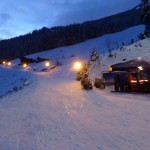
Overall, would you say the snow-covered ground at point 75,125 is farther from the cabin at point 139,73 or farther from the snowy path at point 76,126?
the cabin at point 139,73

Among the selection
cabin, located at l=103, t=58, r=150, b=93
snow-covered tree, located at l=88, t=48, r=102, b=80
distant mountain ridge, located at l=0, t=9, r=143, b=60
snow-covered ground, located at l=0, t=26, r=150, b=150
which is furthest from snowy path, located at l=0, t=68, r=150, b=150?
distant mountain ridge, located at l=0, t=9, r=143, b=60

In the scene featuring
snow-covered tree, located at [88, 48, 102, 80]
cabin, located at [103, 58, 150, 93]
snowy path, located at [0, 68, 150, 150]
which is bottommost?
snowy path, located at [0, 68, 150, 150]

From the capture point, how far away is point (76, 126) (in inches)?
538

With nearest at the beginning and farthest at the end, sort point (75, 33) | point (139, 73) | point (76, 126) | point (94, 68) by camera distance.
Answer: point (76, 126)
point (139, 73)
point (94, 68)
point (75, 33)

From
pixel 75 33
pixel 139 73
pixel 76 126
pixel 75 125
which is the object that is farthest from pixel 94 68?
pixel 75 33

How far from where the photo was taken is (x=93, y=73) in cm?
4194

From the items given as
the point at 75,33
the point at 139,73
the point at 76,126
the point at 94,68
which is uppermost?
the point at 75,33

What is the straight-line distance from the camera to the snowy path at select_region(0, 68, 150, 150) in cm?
1141

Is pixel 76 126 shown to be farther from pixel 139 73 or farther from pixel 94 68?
pixel 94 68

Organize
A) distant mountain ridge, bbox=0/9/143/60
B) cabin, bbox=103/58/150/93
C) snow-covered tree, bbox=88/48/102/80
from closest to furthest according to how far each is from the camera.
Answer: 1. cabin, bbox=103/58/150/93
2. snow-covered tree, bbox=88/48/102/80
3. distant mountain ridge, bbox=0/9/143/60

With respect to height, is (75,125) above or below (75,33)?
below

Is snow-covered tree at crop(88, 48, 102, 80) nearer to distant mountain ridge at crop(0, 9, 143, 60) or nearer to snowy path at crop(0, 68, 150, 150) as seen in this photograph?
snowy path at crop(0, 68, 150, 150)

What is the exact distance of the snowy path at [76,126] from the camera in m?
11.4

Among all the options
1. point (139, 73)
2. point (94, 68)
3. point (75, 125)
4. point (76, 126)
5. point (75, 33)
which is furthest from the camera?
point (75, 33)
